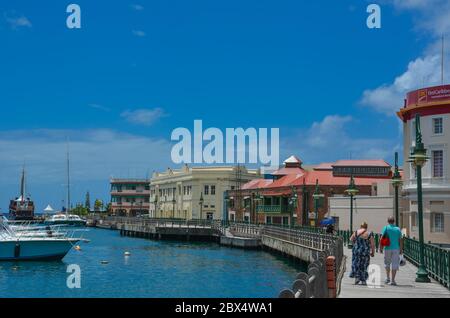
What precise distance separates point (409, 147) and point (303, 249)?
13.7 m

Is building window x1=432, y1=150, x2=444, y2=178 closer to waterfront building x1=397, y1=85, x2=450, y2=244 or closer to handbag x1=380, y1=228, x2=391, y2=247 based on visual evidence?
waterfront building x1=397, y1=85, x2=450, y2=244

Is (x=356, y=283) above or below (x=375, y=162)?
below

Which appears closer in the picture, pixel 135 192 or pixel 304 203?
pixel 304 203

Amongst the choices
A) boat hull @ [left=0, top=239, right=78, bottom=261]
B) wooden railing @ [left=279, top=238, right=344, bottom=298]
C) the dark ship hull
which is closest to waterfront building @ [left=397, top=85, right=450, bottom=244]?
boat hull @ [left=0, top=239, right=78, bottom=261]

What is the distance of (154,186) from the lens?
130 m

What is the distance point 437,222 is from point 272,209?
36.5 m

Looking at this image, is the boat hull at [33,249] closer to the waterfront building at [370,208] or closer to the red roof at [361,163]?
the waterfront building at [370,208]

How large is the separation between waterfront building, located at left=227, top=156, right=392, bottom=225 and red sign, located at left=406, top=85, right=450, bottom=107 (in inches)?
683

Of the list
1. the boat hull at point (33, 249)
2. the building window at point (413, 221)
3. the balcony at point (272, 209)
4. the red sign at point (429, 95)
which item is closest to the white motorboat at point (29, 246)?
the boat hull at point (33, 249)

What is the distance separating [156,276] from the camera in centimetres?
4003

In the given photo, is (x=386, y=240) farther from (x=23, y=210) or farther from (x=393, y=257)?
(x=23, y=210)

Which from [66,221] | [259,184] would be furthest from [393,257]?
[66,221]
